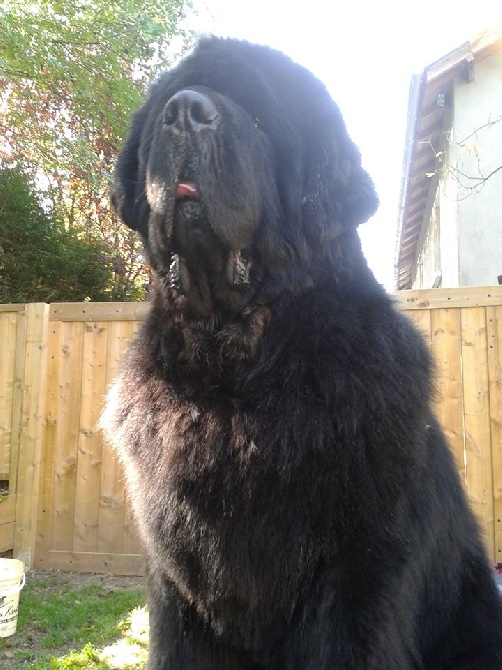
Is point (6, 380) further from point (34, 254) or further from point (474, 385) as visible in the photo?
point (34, 254)

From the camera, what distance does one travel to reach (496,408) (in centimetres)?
447

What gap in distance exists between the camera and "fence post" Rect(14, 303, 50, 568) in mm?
4957

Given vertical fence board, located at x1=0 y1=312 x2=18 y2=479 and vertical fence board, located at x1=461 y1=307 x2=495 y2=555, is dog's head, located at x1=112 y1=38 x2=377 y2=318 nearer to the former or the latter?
vertical fence board, located at x1=461 y1=307 x2=495 y2=555

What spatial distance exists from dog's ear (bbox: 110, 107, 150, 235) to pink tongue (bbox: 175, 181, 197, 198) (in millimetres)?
308

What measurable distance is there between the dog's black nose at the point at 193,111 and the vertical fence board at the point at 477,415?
343 centimetres

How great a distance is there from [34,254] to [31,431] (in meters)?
4.64

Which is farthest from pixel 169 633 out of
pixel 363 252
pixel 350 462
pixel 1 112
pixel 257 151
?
pixel 1 112

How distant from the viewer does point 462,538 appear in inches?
74.7

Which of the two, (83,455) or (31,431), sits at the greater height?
(31,431)

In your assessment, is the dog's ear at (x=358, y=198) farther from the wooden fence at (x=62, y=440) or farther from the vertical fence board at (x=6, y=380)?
the vertical fence board at (x=6, y=380)

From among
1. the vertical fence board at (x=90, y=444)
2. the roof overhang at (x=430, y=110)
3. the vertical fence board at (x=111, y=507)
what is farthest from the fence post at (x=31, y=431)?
the roof overhang at (x=430, y=110)

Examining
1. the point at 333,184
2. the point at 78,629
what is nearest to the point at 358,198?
the point at 333,184

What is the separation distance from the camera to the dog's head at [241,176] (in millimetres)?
1653

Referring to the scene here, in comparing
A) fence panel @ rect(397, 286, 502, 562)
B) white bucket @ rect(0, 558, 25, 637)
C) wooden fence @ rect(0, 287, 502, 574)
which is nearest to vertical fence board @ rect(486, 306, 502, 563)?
fence panel @ rect(397, 286, 502, 562)
